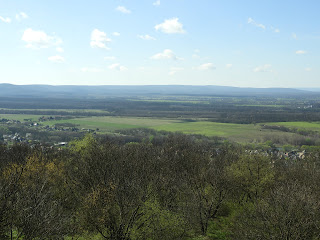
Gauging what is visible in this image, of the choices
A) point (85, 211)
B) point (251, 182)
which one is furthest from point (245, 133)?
point (85, 211)

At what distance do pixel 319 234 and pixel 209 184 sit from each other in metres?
15.3

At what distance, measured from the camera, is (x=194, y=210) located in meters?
30.0

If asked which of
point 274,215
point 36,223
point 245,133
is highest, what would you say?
point 36,223

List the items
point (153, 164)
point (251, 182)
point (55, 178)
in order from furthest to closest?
point (153, 164) → point (251, 182) → point (55, 178)

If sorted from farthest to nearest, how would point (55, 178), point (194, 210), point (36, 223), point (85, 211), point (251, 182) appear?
1. point (251, 182)
2. point (55, 178)
3. point (194, 210)
4. point (85, 211)
5. point (36, 223)

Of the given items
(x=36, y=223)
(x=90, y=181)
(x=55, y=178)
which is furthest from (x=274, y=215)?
(x=55, y=178)

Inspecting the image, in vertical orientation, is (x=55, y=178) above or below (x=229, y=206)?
above

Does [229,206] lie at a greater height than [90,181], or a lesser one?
lesser

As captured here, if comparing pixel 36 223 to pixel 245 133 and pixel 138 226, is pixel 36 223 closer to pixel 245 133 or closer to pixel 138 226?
pixel 138 226

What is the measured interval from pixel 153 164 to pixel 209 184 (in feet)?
31.0

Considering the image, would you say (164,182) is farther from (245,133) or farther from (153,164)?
(245,133)

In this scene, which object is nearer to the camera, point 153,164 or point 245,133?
point 153,164

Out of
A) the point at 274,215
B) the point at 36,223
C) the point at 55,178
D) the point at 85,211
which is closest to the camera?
the point at 36,223

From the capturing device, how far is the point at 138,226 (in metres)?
23.9
